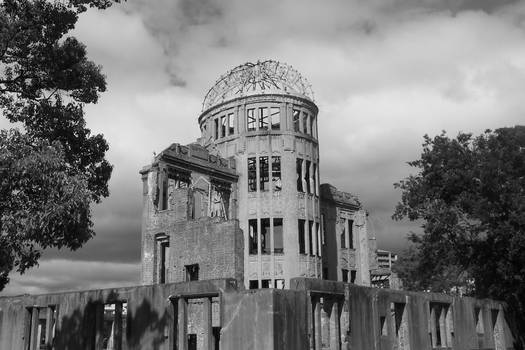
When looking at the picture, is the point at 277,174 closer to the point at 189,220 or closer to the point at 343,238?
the point at 343,238

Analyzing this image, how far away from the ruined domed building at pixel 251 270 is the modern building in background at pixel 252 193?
0.22ft

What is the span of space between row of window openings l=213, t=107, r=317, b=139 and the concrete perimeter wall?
15676 mm

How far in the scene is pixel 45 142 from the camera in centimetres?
1130

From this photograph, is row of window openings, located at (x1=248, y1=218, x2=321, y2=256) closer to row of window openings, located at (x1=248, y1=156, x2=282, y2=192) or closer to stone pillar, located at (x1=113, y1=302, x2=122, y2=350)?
row of window openings, located at (x1=248, y1=156, x2=282, y2=192)

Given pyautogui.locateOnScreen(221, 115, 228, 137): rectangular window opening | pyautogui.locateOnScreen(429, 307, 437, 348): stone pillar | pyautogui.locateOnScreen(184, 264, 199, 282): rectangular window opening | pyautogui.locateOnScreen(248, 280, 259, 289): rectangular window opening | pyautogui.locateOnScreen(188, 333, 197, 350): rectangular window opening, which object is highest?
pyautogui.locateOnScreen(221, 115, 228, 137): rectangular window opening

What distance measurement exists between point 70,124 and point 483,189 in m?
18.2

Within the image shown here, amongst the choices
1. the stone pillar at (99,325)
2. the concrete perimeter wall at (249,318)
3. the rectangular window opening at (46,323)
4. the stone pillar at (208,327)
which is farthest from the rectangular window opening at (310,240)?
the stone pillar at (208,327)

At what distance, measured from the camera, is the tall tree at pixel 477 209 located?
2453cm

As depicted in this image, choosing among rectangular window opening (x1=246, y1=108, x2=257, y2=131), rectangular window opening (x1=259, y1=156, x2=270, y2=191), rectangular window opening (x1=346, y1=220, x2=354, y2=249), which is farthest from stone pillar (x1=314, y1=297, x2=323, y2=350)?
rectangular window opening (x1=346, y1=220, x2=354, y2=249)

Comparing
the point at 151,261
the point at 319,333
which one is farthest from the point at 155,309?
the point at 151,261

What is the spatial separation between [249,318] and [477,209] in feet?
47.8

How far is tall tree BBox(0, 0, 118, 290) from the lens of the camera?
10305 mm

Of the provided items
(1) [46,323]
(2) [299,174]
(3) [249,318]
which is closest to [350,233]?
(2) [299,174]

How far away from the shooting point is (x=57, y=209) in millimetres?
10250
